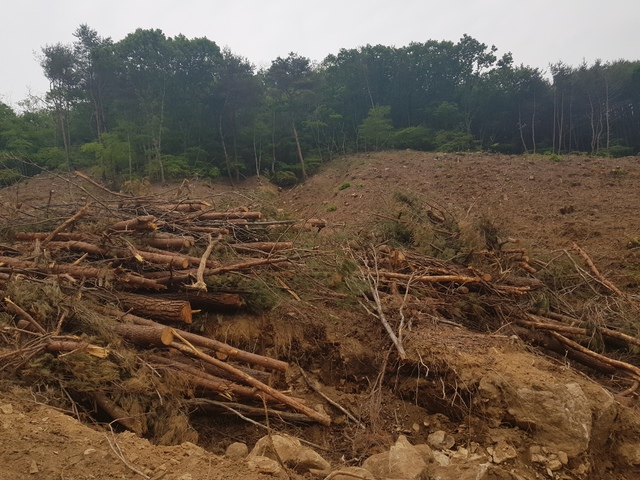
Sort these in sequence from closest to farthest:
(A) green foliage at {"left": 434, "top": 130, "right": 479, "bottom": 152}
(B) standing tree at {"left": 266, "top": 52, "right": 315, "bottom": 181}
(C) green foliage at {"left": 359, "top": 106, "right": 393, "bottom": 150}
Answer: (B) standing tree at {"left": 266, "top": 52, "right": 315, "bottom": 181}
(A) green foliage at {"left": 434, "top": 130, "right": 479, "bottom": 152}
(C) green foliage at {"left": 359, "top": 106, "right": 393, "bottom": 150}

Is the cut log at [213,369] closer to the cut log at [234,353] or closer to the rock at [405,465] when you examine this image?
the cut log at [234,353]

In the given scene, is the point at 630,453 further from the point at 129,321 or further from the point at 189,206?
the point at 189,206

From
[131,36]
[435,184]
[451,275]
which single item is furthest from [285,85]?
[451,275]

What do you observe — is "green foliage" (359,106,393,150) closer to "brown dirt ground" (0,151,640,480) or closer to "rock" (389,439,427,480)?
"brown dirt ground" (0,151,640,480)

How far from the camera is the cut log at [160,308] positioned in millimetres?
4480

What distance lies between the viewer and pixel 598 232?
995 cm

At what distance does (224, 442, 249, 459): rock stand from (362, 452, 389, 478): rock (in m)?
0.93

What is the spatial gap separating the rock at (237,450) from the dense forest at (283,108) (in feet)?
55.7

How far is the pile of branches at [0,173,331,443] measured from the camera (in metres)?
3.50

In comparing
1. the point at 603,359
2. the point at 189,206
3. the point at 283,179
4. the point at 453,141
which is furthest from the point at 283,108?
the point at 603,359

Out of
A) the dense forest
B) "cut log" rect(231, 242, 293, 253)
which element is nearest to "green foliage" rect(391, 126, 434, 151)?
the dense forest

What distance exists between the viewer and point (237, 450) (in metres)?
3.38

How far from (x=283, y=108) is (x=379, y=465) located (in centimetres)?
2589

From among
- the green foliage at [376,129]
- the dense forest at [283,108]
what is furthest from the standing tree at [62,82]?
the green foliage at [376,129]
